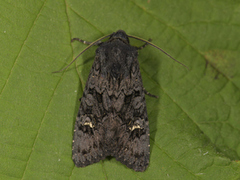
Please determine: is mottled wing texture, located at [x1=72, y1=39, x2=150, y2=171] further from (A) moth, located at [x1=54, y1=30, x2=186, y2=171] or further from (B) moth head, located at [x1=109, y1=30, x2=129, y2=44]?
(B) moth head, located at [x1=109, y1=30, x2=129, y2=44]

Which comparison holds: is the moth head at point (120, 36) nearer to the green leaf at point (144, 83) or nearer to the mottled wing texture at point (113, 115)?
the mottled wing texture at point (113, 115)

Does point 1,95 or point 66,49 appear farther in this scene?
point 66,49

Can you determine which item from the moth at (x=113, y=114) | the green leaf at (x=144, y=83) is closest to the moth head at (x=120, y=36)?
the moth at (x=113, y=114)

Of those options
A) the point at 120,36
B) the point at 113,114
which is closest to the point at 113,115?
the point at 113,114

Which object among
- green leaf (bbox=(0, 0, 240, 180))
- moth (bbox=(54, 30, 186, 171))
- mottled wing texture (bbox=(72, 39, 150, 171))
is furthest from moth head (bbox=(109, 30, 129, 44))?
green leaf (bbox=(0, 0, 240, 180))

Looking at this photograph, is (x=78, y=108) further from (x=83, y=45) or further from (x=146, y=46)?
(x=146, y=46)

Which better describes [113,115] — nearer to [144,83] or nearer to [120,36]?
[144,83]

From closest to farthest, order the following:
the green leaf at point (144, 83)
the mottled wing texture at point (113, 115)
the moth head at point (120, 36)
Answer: the green leaf at point (144, 83), the mottled wing texture at point (113, 115), the moth head at point (120, 36)

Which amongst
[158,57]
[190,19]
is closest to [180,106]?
[158,57]
